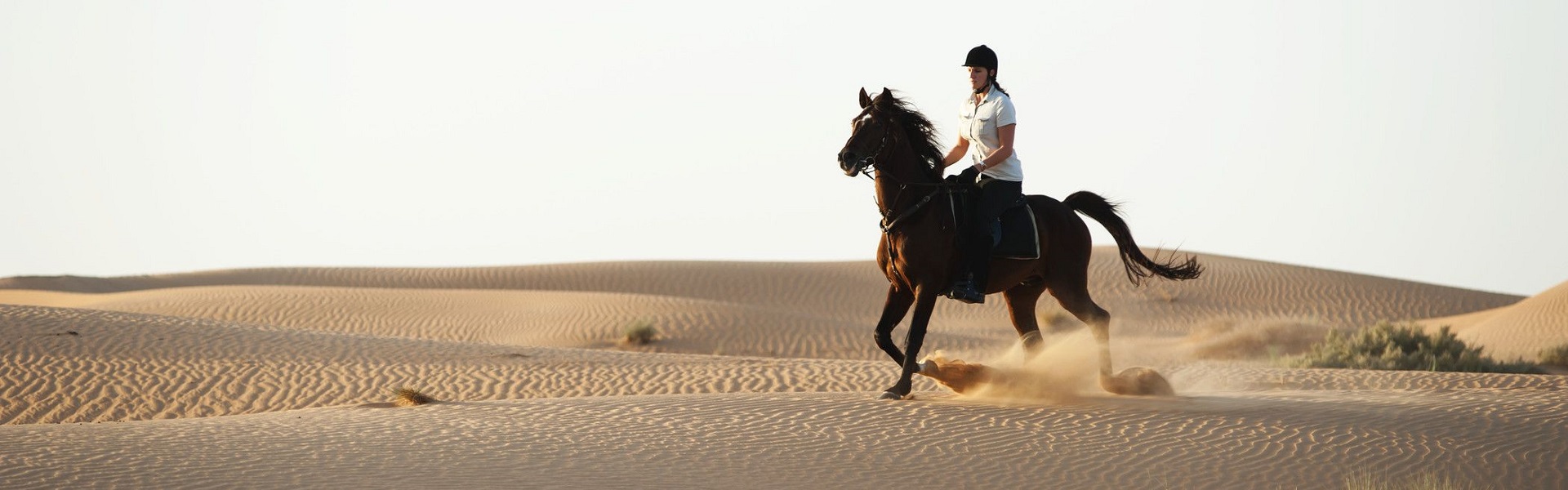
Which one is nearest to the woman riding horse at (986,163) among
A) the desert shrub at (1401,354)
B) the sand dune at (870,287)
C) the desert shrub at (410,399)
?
the desert shrub at (410,399)

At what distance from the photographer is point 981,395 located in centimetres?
994

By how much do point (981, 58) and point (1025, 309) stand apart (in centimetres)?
194

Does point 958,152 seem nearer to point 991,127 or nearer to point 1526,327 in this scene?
point 991,127

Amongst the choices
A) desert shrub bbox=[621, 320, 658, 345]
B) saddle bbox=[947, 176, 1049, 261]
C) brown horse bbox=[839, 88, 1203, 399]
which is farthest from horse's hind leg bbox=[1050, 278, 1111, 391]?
desert shrub bbox=[621, 320, 658, 345]

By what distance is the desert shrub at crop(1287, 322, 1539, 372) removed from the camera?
17.8 meters

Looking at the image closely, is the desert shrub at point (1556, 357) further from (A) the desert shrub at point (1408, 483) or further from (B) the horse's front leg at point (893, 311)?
(B) the horse's front leg at point (893, 311)

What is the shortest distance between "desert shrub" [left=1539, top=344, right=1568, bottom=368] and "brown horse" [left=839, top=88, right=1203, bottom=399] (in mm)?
13887

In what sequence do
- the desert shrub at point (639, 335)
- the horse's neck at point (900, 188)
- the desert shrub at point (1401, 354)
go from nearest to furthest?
the horse's neck at point (900, 188) → the desert shrub at point (1401, 354) → the desert shrub at point (639, 335)

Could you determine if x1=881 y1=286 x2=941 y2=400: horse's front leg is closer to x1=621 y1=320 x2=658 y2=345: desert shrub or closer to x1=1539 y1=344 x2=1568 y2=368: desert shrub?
x1=1539 y1=344 x2=1568 y2=368: desert shrub

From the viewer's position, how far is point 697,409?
962 cm

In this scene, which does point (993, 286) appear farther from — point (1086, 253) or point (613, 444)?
point (613, 444)

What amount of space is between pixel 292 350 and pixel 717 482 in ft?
36.7

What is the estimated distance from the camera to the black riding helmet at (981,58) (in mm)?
9086

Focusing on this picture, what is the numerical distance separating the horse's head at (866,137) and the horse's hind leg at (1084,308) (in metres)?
1.73
